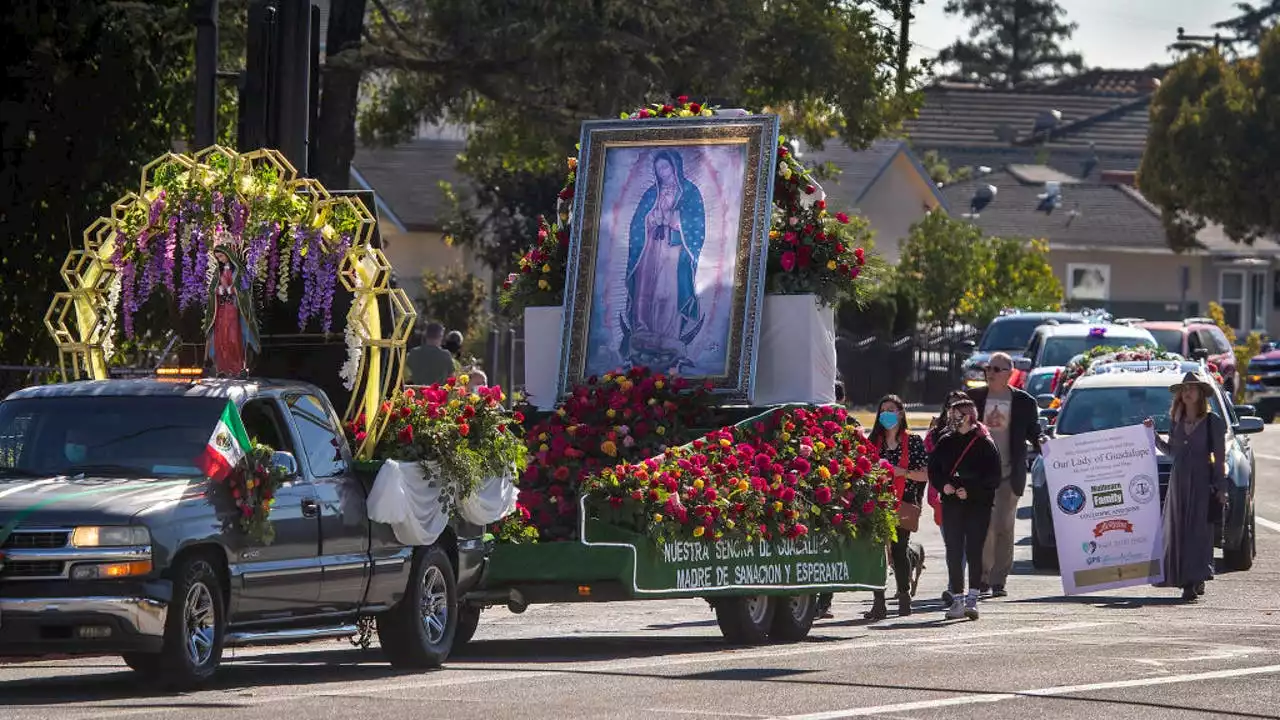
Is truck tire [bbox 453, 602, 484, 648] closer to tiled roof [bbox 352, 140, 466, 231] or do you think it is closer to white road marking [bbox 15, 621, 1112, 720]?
white road marking [bbox 15, 621, 1112, 720]

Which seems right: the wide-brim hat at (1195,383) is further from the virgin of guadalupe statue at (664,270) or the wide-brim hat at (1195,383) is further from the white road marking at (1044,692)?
the white road marking at (1044,692)

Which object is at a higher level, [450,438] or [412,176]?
[412,176]

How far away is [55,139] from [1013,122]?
79439 millimetres

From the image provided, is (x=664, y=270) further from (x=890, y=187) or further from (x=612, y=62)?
(x=890, y=187)

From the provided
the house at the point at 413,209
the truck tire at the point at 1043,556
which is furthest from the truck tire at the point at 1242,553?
the house at the point at 413,209

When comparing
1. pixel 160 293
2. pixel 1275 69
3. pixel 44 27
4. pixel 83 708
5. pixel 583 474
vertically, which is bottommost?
pixel 83 708

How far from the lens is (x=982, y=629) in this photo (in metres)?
16.9

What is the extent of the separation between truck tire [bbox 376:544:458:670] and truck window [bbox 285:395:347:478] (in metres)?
0.80

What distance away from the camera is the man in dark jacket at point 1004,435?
66.6 ft

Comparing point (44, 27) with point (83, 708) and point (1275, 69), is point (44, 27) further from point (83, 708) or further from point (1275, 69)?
point (1275, 69)

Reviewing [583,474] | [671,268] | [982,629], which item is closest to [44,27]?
[671,268]

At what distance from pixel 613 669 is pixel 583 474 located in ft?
7.02

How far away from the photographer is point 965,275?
188ft

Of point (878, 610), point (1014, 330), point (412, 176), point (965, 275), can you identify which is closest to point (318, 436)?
point (878, 610)
